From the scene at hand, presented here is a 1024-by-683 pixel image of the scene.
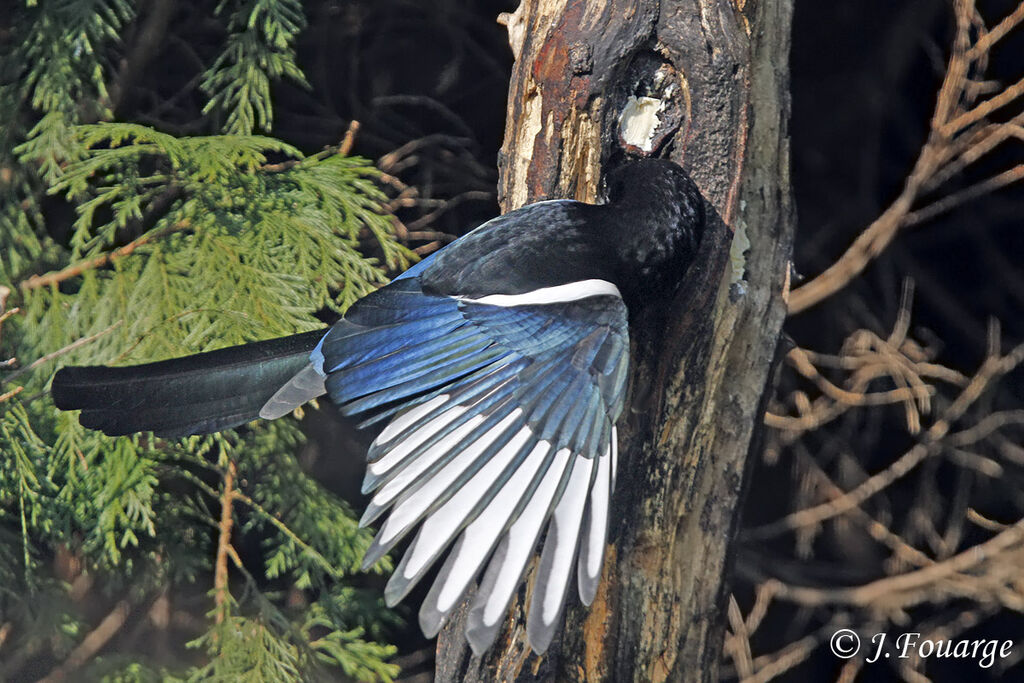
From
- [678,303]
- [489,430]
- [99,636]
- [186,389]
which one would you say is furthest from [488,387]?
[99,636]

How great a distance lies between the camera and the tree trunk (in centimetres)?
112

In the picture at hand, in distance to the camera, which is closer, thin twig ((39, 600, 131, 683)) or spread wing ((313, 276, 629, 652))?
spread wing ((313, 276, 629, 652))

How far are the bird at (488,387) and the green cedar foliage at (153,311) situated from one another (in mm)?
281

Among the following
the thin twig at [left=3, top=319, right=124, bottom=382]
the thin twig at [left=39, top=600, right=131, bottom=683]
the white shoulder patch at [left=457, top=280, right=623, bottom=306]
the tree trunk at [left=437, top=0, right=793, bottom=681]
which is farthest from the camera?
the thin twig at [left=39, top=600, right=131, bottom=683]

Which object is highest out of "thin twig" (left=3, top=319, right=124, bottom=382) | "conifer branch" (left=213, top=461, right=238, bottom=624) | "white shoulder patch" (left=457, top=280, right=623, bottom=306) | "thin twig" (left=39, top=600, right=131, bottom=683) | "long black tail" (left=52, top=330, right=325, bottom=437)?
"white shoulder patch" (left=457, top=280, right=623, bottom=306)

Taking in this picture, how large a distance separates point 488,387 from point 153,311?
73cm

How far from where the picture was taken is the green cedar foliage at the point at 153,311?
4.74 ft

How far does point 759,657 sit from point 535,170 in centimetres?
136

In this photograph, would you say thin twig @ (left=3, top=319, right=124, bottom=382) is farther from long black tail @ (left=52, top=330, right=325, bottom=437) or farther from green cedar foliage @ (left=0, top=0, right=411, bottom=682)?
long black tail @ (left=52, top=330, right=325, bottom=437)

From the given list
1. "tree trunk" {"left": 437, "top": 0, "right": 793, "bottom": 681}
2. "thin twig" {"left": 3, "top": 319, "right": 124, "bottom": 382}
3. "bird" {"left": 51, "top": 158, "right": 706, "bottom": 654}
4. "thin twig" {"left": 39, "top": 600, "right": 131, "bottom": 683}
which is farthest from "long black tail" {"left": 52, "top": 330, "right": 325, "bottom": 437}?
"thin twig" {"left": 39, "top": 600, "right": 131, "bottom": 683}

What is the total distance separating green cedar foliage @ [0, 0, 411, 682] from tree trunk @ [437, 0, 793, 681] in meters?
0.47

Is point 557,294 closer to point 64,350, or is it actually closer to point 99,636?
point 64,350

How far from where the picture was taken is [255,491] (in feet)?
5.31

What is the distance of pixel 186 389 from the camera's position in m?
1.15
